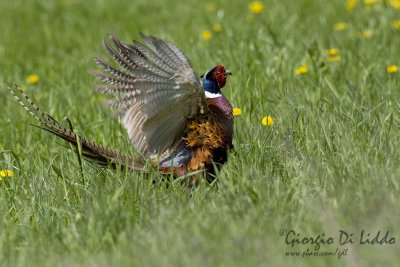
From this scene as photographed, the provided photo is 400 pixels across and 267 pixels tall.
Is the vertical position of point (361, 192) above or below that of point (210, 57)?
below

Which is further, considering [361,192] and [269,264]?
[361,192]

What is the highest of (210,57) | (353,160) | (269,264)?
(210,57)

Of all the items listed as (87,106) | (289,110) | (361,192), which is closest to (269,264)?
(361,192)

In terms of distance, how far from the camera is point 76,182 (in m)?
4.43

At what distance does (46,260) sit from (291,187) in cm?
112

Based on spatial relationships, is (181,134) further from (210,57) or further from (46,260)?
(210,57)

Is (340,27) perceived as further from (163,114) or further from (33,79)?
(163,114)

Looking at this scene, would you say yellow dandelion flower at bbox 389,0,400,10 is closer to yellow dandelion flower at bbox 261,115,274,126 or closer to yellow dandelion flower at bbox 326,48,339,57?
yellow dandelion flower at bbox 326,48,339,57

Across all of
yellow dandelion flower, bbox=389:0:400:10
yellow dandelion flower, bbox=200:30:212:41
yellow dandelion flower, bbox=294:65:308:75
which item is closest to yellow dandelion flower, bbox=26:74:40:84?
yellow dandelion flower, bbox=200:30:212:41
